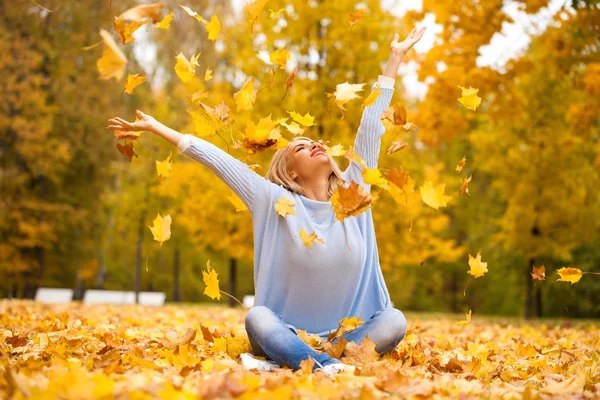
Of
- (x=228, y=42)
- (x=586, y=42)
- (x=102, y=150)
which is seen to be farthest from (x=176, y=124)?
(x=586, y=42)

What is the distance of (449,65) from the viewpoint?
8.22m

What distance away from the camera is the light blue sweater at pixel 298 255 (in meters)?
3.06

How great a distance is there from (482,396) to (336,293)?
3.70ft

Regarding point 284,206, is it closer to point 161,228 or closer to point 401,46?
point 161,228

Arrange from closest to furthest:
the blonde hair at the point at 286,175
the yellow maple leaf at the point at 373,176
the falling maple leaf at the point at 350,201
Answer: the falling maple leaf at the point at 350,201
the yellow maple leaf at the point at 373,176
the blonde hair at the point at 286,175

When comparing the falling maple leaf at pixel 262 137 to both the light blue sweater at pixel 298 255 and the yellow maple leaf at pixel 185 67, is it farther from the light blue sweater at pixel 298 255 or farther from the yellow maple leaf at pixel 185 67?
the yellow maple leaf at pixel 185 67

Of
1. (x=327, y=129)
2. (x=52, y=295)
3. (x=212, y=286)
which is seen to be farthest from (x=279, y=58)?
(x=52, y=295)

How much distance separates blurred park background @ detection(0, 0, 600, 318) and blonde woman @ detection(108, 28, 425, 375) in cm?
58

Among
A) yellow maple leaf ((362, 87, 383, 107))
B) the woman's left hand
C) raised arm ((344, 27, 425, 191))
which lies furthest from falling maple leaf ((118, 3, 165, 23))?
the woman's left hand

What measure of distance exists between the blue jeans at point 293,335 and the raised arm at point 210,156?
0.57 m

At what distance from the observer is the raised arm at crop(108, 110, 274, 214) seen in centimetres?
298

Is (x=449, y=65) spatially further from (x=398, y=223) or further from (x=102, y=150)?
(x=102, y=150)

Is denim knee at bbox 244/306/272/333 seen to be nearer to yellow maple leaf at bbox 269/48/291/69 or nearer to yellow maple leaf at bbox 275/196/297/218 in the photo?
yellow maple leaf at bbox 275/196/297/218

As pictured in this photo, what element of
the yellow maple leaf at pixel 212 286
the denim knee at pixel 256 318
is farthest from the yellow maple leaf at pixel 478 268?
the yellow maple leaf at pixel 212 286
